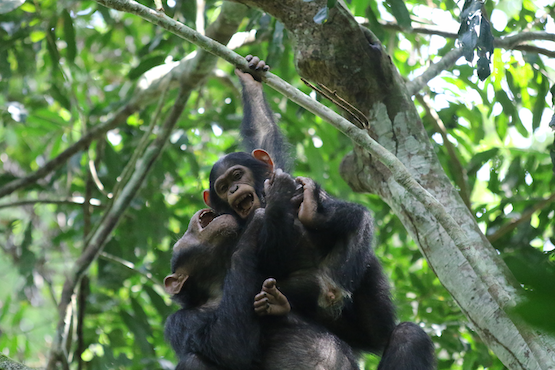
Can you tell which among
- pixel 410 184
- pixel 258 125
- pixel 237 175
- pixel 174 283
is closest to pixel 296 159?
pixel 258 125

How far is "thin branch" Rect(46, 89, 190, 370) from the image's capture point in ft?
14.7

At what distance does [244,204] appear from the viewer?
3568mm

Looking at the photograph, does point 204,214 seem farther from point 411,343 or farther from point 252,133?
point 411,343

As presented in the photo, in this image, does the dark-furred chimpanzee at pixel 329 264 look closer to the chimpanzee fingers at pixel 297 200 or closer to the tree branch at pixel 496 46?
the chimpanzee fingers at pixel 297 200

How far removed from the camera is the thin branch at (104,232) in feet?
14.7

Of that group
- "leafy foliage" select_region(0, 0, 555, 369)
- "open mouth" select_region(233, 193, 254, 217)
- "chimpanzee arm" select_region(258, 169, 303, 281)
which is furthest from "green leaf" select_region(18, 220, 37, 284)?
"chimpanzee arm" select_region(258, 169, 303, 281)

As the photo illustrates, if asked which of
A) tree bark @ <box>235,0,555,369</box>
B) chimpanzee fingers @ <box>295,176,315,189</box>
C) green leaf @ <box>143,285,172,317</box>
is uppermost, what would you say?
tree bark @ <box>235,0,555,369</box>

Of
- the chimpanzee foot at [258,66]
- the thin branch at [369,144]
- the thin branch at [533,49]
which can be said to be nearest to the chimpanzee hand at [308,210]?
the thin branch at [369,144]

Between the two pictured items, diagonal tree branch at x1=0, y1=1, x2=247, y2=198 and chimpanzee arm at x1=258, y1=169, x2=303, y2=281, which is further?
diagonal tree branch at x1=0, y1=1, x2=247, y2=198

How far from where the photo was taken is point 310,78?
3518mm

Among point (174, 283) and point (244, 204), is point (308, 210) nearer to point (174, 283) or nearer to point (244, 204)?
point (244, 204)

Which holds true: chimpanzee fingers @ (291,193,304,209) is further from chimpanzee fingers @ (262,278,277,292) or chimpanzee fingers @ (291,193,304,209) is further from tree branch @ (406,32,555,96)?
tree branch @ (406,32,555,96)

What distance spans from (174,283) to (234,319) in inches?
22.2

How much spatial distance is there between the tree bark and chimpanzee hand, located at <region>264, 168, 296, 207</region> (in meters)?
0.54
